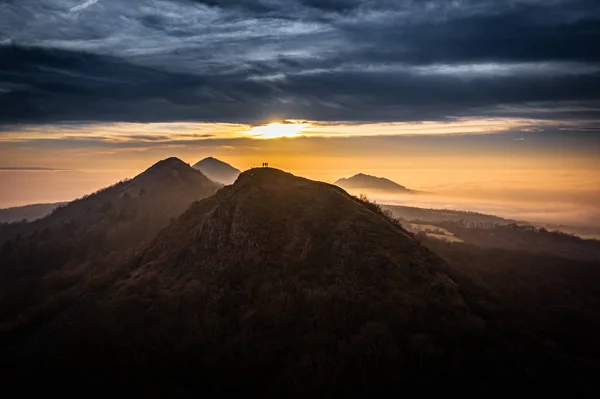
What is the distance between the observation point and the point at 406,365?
107 ft

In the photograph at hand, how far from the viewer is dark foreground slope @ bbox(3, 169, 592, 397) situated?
106 ft

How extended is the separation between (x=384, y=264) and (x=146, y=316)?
23.7 meters

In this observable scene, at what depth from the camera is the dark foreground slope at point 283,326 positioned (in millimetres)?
32250

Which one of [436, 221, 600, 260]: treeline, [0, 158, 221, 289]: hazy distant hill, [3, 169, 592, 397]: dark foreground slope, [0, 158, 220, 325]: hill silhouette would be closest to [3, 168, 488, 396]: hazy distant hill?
[3, 169, 592, 397]: dark foreground slope

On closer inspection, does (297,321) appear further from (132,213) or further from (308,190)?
(132,213)

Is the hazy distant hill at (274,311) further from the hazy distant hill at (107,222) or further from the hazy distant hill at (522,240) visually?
the hazy distant hill at (522,240)

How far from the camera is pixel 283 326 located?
3819 cm

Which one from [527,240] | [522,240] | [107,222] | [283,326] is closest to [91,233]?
[107,222]

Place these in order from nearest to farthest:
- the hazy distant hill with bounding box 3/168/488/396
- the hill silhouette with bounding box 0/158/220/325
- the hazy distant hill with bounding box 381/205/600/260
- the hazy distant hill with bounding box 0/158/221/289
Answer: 1. the hazy distant hill with bounding box 3/168/488/396
2. the hill silhouette with bounding box 0/158/220/325
3. the hazy distant hill with bounding box 0/158/221/289
4. the hazy distant hill with bounding box 381/205/600/260

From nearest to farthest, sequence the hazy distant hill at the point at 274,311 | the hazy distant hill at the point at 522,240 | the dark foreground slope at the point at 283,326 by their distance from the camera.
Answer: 1. the dark foreground slope at the point at 283,326
2. the hazy distant hill at the point at 274,311
3. the hazy distant hill at the point at 522,240

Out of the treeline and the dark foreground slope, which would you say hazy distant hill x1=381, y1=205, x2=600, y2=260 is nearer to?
the treeline

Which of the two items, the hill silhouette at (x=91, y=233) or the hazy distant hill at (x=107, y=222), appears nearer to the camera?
the hill silhouette at (x=91, y=233)

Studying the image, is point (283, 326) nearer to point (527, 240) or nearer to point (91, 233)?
point (91, 233)

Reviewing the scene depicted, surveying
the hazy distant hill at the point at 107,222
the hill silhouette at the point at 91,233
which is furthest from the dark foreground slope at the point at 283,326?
the hazy distant hill at the point at 107,222
